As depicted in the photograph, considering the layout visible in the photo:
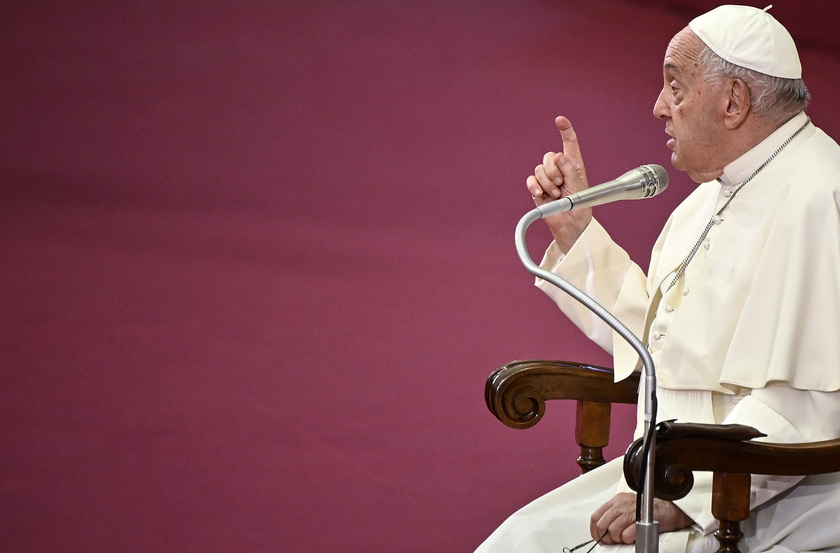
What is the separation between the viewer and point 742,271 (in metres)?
2.20

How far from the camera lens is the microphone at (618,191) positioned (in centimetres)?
177

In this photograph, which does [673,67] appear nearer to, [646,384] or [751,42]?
[751,42]

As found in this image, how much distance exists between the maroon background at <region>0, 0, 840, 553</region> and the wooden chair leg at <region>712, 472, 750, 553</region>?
5.45ft

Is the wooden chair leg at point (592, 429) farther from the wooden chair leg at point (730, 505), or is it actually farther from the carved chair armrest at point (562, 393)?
the wooden chair leg at point (730, 505)

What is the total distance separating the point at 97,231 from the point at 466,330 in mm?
1804

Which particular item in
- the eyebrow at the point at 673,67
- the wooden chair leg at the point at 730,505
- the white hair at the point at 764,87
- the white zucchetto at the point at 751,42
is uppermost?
the white zucchetto at the point at 751,42

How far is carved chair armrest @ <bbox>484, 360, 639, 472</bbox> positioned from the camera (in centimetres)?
→ 222

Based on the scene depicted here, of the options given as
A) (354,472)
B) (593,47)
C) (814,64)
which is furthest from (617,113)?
(354,472)

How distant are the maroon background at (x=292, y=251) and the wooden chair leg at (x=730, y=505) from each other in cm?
166

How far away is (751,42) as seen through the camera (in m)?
2.19

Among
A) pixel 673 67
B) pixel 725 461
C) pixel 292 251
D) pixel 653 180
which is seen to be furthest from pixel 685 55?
pixel 292 251

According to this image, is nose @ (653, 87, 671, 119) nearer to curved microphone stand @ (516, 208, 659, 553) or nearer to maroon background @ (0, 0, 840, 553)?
curved microphone stand @ (516, 208, 659, 553)

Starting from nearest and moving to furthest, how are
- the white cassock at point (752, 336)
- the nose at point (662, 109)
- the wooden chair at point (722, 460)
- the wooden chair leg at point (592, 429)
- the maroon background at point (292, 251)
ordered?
1. the wooden chair at point (722, 460)
2. the white cassock at point (752, 336)
3. the nose at point (662, 109)
4. the wooden chair leg at point (592, 429)
5. the maroon background at point (292, 251)

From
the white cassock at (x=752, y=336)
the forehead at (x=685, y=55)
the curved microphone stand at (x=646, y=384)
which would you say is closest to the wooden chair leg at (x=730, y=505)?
the white cassock at (x=752, y=336)
